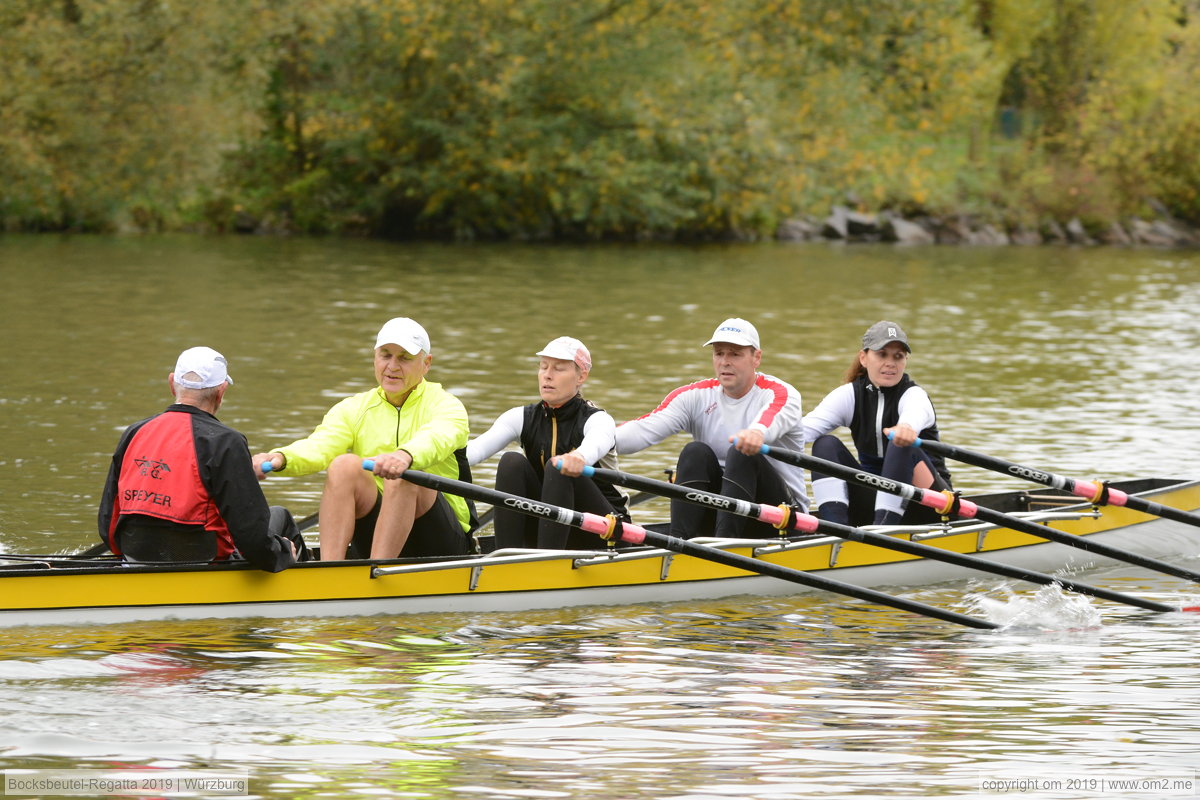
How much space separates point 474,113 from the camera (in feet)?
133

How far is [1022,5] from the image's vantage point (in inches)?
1953

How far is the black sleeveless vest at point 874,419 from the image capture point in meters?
10.1

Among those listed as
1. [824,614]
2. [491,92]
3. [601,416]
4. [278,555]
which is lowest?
[824,614]

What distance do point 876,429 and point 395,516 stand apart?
3.21 metres

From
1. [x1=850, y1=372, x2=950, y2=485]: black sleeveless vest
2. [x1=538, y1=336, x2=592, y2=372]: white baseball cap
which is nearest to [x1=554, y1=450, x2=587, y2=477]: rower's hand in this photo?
[x1=538, y1=336, x2=592, y2=372]: white baseball cap

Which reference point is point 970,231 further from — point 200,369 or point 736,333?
point 200,369

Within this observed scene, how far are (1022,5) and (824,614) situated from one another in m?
43.9

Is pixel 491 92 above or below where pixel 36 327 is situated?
above

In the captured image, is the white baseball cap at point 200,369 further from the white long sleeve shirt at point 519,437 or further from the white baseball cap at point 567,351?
the white baseball cap at point 567,351

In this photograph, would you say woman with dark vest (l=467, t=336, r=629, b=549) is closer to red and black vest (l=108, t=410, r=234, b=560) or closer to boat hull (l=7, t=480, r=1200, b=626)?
boat hull (l=7, t=480, r=1200, b=626)

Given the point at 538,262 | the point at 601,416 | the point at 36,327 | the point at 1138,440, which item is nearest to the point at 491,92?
the point at 538,262

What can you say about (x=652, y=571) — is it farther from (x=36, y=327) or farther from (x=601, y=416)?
(x=36, y=327)

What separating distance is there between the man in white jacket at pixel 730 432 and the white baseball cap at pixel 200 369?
269 cm

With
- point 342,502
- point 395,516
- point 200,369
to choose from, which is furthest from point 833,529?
point 200,369
